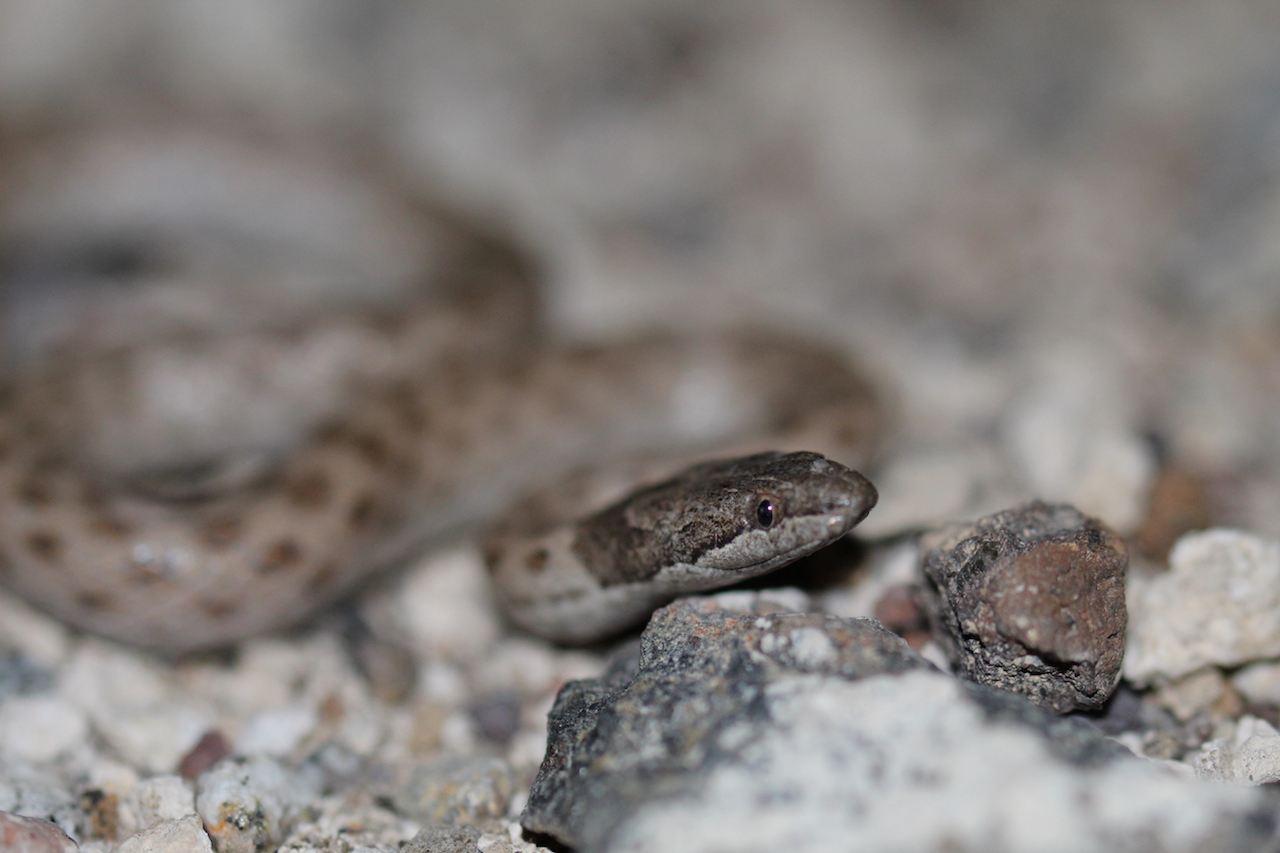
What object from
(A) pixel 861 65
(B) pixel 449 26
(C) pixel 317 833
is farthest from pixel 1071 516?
(B) pixel 449 26

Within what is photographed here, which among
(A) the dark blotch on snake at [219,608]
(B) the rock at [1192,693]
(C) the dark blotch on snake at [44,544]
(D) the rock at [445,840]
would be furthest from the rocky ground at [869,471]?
(C) the dark blotch on snake at [44,544]

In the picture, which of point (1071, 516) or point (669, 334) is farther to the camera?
point (669, 334)

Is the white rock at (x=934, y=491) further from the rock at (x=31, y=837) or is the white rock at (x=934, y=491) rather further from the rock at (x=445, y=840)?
the rock at (x=31, y=837)

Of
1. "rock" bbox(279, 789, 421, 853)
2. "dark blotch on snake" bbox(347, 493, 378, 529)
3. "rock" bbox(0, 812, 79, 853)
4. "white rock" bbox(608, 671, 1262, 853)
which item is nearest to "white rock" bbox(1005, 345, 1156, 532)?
"white rock" bbox(608, 671, 1262, 853)

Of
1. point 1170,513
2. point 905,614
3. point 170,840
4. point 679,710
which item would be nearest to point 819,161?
point 1170,513

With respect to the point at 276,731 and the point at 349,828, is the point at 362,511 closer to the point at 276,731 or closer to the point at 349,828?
the point at 276,731

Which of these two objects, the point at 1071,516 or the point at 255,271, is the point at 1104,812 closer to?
the point at 1071,516
